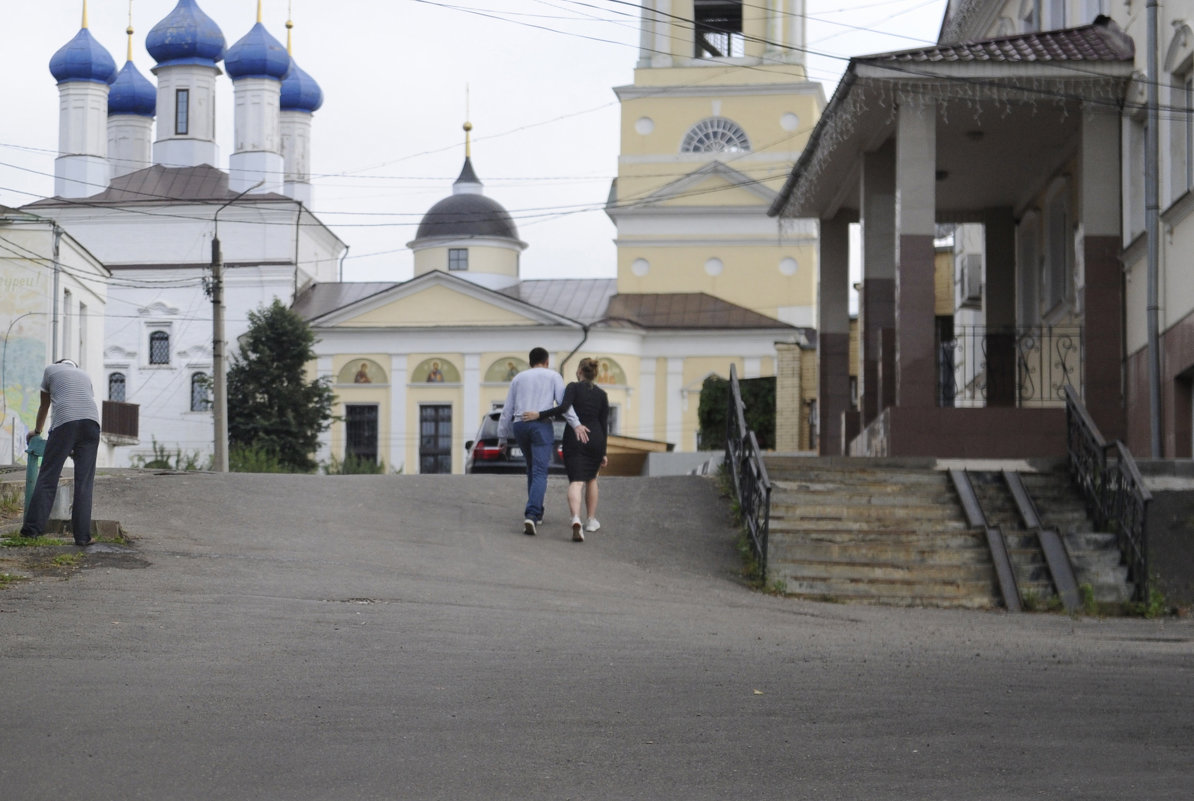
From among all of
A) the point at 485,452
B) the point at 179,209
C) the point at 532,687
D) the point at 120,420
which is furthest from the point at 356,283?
the point at 532,687

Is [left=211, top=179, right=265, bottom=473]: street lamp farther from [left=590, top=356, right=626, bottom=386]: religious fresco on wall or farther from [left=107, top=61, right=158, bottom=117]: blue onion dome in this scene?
[left=107, top=61, right=158, bottom=117]: blue onion dome

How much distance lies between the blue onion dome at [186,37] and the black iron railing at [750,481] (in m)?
60.0

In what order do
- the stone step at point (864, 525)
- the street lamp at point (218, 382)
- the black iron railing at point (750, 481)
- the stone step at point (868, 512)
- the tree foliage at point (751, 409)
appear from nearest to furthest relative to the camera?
the black iron railing at point (750, 481) → the stone step at point (864, 525) → the stone step at point (868, 512) → the street lamp at point (218, 382) → the tree foliage at point (751, 409)

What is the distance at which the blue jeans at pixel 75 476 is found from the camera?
12578mm

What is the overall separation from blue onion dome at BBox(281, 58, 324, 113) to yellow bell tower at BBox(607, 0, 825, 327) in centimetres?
1673

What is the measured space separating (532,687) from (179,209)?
225 ft

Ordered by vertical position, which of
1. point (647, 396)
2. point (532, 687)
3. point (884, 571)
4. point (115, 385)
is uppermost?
point (115, 385)

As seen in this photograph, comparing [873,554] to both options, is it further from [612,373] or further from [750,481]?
[612,373]

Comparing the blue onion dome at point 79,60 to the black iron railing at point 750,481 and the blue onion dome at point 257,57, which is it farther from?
the black iron railing at point 750,481

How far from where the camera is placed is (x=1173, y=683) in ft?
28.7

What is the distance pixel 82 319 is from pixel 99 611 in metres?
42.0

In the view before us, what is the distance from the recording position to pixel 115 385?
73.6m

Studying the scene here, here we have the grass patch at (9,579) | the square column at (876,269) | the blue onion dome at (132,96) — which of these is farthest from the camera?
the blue onion dome at (132,96)

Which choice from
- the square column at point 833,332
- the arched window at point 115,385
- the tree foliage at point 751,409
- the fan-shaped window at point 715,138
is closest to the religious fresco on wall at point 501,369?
the fan-shaped window at point 715,138
